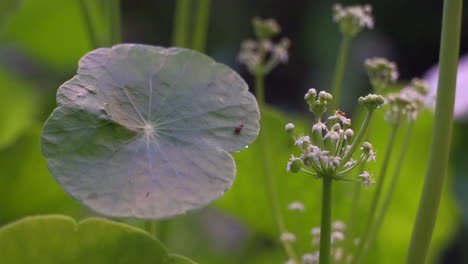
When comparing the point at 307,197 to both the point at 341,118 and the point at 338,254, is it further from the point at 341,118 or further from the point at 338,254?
the point at 341,118

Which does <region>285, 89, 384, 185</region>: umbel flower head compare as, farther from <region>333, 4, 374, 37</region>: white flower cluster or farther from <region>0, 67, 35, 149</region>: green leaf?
<region>0, 67, 35, 149</region>: green leaf

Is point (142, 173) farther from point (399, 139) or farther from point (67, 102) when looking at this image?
point (399, 139)

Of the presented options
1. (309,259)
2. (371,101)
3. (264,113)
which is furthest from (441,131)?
(264,113)

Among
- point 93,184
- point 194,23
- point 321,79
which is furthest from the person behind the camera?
point 321,79

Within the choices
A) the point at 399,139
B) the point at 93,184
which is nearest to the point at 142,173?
the point at 93,184

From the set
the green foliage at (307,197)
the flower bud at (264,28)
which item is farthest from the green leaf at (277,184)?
the flower bud at (264,28)

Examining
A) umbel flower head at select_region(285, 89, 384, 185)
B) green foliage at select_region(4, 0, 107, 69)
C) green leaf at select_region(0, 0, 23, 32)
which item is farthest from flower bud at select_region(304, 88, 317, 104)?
green foliage at select_region(4, 0, 107, 69)
